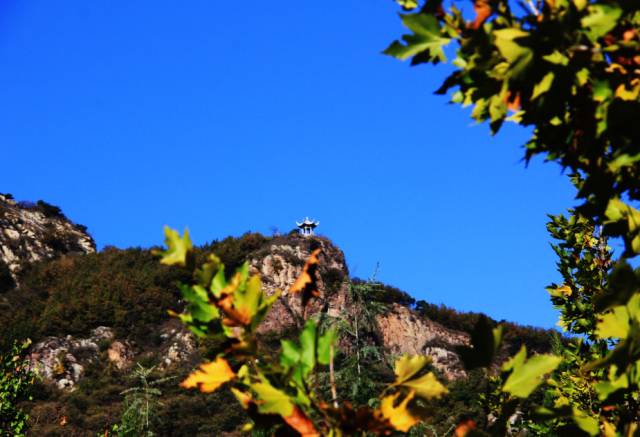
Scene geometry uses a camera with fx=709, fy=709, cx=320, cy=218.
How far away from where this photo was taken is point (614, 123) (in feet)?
5.68

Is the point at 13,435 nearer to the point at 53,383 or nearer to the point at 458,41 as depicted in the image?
the point at 458,41

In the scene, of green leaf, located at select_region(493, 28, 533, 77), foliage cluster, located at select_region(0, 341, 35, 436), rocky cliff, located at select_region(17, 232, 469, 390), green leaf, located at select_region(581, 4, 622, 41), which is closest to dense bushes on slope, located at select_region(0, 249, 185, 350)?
rocky cliff, located at select_region(17, 232, 469, 390)

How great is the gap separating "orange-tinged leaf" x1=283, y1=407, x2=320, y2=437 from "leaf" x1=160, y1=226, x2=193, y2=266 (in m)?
0.43

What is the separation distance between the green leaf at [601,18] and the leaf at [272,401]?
105cm

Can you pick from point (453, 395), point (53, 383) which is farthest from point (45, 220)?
point (453, 395)

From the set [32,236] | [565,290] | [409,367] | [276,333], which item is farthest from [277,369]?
[32,236]

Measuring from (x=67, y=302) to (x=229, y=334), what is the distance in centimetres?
3388

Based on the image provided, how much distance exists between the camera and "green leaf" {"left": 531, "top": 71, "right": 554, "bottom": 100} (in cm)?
165

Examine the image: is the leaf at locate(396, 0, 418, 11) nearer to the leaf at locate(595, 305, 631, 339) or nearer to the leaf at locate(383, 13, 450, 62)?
the leaf at locate(383, 13, 450, 62)

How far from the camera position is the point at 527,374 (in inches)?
67.9

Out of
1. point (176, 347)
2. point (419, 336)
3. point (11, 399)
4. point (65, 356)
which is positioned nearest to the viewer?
point (11, 399)

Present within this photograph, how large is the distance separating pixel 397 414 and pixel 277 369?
0.97 feet

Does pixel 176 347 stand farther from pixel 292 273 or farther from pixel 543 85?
pixel 543 85

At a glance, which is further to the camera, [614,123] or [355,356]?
[355,356]
